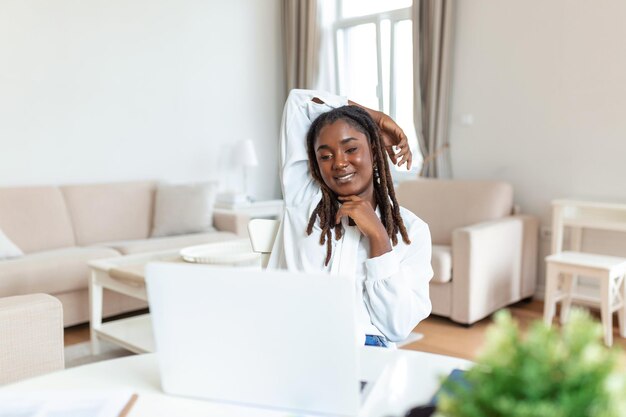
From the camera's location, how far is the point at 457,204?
387 centimetres

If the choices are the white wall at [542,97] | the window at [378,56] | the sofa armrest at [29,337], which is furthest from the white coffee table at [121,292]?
the window at [378,56]

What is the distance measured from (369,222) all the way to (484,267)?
233cm

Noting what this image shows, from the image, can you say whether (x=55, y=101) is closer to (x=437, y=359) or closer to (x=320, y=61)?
(x=320, y=61)

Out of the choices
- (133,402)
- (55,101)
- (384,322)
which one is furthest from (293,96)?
(55,101)

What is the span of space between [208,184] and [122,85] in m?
0.97

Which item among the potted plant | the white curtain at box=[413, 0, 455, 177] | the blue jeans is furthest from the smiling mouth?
the white curtain at box=[413, 0, 455, 177]

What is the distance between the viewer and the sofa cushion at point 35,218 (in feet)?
12.0

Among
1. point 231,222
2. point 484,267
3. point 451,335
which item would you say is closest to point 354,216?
point 451,335

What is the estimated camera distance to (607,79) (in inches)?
143

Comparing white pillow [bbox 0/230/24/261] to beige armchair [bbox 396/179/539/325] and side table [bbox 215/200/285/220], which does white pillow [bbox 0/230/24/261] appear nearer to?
side table [bbox 215/200/285/220]

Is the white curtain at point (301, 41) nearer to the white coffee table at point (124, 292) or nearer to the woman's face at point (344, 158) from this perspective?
the white coffee table at point (124, 292)

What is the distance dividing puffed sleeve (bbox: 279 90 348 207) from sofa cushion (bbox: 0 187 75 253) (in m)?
2.80

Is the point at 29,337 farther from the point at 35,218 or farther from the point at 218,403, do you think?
the point at 35,218

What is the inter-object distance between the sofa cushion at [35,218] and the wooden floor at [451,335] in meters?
0.62
